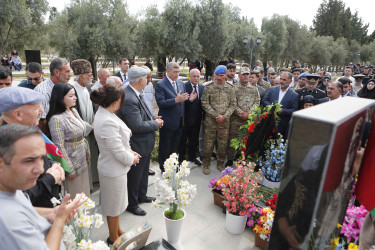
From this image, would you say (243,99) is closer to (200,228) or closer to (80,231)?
(200,228)

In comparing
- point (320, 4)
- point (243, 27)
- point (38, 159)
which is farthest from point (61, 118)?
point (320, 4)

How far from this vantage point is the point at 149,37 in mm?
18469

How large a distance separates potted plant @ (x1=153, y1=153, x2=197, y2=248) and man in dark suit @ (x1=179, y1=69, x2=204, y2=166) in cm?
239

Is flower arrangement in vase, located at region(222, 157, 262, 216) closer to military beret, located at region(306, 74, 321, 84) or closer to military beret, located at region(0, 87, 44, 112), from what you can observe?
military beret, located at region(0, 87, 44, 112)

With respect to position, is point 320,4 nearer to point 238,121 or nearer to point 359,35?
point 359,35

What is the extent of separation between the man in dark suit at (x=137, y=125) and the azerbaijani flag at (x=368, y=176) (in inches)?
100.0

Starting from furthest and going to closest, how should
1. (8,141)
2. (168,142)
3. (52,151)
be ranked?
(168,142)
(52,151)
(8,141)

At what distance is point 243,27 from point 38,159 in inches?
990

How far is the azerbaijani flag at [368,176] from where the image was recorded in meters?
1.40

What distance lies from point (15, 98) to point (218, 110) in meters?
3.62

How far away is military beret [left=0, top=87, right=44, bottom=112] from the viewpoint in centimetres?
192

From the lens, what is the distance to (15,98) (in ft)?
6.38

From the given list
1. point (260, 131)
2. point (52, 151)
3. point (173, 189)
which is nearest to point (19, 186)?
point (52, 151)

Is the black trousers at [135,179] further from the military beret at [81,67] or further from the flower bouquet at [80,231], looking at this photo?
the military beret at [81,67]
